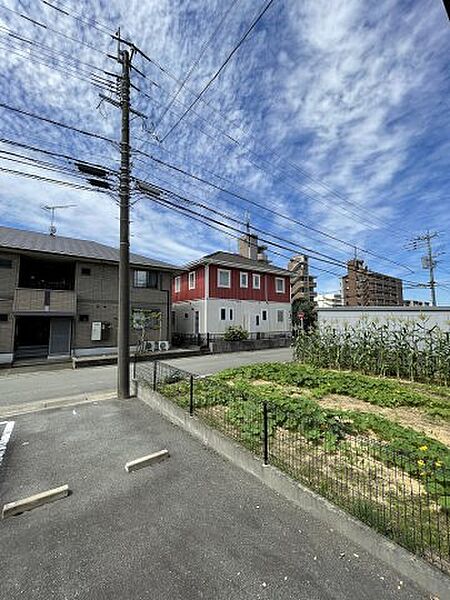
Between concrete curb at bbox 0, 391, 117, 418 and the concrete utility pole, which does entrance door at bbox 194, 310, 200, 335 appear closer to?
concrete curb at bbox 0, 391, 117, 418

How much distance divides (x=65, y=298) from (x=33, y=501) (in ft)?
46.1

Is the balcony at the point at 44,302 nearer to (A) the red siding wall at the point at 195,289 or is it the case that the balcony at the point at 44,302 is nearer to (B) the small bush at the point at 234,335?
(A) the red siding wall at the point at 195,289

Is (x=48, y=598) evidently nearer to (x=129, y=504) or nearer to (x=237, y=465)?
(x=129, y=504)

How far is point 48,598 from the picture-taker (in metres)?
2.06

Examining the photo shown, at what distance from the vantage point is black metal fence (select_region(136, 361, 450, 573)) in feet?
8.17

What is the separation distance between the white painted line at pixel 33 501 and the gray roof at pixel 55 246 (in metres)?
14.4

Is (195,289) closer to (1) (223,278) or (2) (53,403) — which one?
(1) (223,278)

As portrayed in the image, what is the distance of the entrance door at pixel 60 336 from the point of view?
51.0 ft

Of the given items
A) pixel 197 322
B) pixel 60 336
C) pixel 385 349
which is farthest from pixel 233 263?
pixel 385 349

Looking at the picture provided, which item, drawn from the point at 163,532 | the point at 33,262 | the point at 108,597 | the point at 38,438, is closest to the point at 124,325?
the point at 38,438

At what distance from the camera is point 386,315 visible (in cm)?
1124

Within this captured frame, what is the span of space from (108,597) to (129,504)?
3.81 ft

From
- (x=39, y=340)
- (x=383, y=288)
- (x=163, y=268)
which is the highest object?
(x=383, y=288)

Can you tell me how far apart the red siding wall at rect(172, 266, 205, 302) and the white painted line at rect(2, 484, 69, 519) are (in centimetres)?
1844
